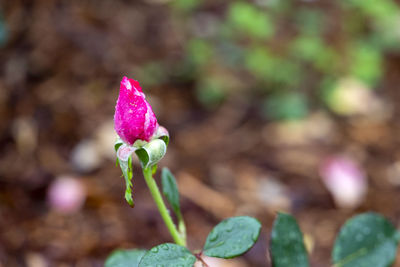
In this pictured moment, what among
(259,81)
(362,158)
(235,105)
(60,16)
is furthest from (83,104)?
(362,158)

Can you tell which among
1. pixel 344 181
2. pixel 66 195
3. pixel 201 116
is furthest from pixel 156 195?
pixel 201 116

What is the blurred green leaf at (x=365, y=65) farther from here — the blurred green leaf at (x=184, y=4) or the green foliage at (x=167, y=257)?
the green foliage at (x=167, y=257)

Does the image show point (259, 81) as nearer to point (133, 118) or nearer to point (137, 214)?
point (137, 214)

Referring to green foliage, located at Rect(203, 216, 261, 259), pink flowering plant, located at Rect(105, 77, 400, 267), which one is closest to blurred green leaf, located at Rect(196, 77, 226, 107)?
pink flowering plant, located at Rect(105, 77, 400, 267)

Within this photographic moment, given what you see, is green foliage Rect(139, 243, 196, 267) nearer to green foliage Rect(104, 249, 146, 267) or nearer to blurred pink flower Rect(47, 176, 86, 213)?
green foliage Rect(104, 249, 146, 267)

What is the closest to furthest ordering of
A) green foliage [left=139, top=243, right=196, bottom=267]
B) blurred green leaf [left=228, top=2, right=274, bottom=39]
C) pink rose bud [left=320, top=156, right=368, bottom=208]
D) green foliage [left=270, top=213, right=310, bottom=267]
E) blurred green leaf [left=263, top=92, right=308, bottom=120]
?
green foliage [left=139, top=243, right=196, bottom=267], green foliage [left=270, top=213, right=310, bottom=267], pink rose bud [left=320, top=156, right=368, bottom=208], blurred green leaf [left=263, top=92, right=308, bottom=120], blurred green leaf [left=228, top=2, right=274, bottom=39]

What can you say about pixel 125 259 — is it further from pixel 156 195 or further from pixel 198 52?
pixel 198 52
